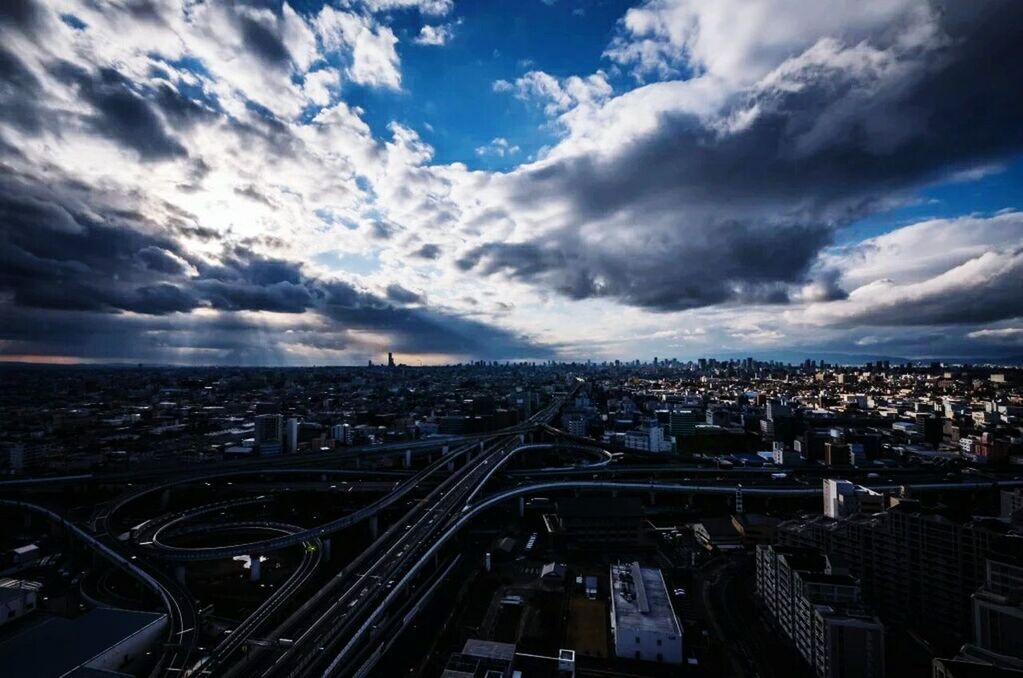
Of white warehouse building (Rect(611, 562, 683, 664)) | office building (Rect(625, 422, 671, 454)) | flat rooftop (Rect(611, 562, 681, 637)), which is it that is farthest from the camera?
office building (Rect(625, 422, 671, 454))

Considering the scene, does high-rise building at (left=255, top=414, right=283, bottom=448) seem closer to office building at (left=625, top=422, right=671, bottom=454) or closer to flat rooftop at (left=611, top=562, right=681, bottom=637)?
office building at (left=625, top=422, right=671, bottom=454)

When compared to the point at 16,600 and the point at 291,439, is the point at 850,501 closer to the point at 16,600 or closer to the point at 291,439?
the point at 16,600

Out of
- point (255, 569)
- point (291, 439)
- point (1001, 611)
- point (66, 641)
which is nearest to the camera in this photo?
point (1001, 611)

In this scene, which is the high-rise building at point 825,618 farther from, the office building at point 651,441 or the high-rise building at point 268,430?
the high-rise building at point 268,430

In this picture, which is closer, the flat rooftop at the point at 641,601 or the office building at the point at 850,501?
the flat rooftop at the point at 641,601

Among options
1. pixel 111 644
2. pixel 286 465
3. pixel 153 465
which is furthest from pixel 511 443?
pixel 111 644

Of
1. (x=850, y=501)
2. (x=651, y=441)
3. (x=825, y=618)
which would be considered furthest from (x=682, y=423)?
(x=825, y=618)

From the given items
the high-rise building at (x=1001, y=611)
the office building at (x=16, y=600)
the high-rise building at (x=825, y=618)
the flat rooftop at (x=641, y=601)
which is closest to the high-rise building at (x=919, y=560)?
the high-rise building at (x=1001, y=611)

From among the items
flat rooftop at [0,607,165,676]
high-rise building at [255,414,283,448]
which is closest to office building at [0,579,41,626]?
flat rooftop at [0,607,165,676]
